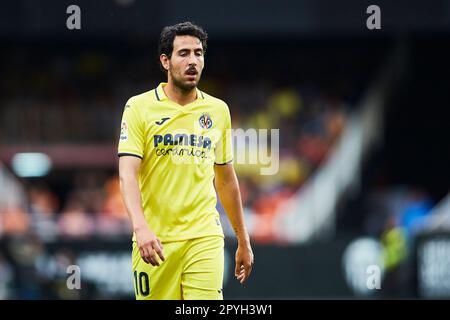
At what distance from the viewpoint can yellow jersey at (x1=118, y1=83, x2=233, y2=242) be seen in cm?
786

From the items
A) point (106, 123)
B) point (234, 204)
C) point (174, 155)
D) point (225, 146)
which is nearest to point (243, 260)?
point (234, 204)

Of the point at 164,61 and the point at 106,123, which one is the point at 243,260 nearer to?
the point at 164,61

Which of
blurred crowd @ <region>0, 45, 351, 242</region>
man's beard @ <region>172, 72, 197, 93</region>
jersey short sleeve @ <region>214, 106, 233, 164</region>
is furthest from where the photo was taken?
blurred crowd @ <region>0, 45, 351, 242</region>

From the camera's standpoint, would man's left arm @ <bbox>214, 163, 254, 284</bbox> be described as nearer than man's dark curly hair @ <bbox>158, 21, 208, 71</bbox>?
No

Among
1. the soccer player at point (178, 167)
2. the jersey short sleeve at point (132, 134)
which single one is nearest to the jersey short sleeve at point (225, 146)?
the soccer player at point (178, 167)

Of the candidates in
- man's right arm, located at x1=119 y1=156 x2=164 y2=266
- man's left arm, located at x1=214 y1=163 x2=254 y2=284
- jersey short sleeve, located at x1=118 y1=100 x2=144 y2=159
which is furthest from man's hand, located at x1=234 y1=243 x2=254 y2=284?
jersey short sleeve, located at x1=118 y1=100 x2=144 y2=159

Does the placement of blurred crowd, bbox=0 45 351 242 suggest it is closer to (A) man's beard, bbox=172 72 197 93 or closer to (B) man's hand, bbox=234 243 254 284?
(B) man's hand, bbox=234 243 254 284

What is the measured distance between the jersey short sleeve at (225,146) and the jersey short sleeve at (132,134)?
0.53 meters

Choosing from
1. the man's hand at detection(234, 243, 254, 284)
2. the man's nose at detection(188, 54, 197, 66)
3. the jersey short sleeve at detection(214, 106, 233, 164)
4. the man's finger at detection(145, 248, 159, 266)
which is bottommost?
the man's hand at detection(234, 243, 254, 284)

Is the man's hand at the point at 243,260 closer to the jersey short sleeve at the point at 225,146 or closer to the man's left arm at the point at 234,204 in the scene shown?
the man's left arm at the point at 234,204

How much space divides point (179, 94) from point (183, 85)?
11cm

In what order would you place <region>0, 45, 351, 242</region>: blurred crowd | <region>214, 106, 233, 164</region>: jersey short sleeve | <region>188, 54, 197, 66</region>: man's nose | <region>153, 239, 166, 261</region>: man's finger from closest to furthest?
1. <region>153, 239, 166, 261</region>: man's finger
2. <region>188, 54, 197, 66</region>: man's nose
3. <region>214, 106, 233, 164</region>: jersey short sleeve
4. <region>0, 45, 351, 242</region>: blurred crowd

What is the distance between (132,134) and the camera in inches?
308

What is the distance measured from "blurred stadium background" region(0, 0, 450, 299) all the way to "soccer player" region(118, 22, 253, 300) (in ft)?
30.5
